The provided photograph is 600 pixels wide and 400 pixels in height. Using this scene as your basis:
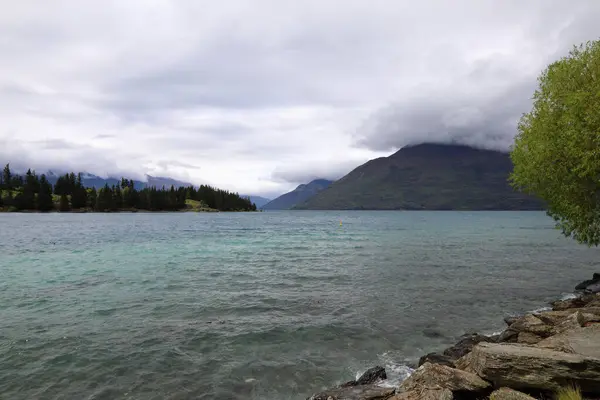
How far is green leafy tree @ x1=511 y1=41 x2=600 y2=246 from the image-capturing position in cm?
2512

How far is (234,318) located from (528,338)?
59.1 feet

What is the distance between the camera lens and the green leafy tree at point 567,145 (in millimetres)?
25125

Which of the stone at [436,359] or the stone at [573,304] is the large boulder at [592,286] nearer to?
the stone at [573,304]

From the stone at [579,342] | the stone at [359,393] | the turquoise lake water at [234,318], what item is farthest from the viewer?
the turquoise lake water at [234,318]

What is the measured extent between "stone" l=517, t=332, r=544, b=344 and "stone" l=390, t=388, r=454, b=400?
9778mm

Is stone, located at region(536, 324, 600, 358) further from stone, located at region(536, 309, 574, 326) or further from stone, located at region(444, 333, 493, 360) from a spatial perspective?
stone, located at region(536, 309, 574, 326)

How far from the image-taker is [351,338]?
22.3m

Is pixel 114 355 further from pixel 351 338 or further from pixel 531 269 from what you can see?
pixel 531 269

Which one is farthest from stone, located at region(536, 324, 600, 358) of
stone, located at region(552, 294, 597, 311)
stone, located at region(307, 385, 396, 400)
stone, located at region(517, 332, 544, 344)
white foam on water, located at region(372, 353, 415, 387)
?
stone, located at region(552, 294, 597, 311)

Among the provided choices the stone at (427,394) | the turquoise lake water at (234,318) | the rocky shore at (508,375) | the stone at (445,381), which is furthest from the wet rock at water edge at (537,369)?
the turquoise lake water at (234,318)

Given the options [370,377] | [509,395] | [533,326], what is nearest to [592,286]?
[533,326]

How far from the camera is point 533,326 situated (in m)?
19.8

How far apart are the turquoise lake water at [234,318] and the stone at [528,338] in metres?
4.44

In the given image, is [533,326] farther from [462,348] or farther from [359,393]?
[359,393]
